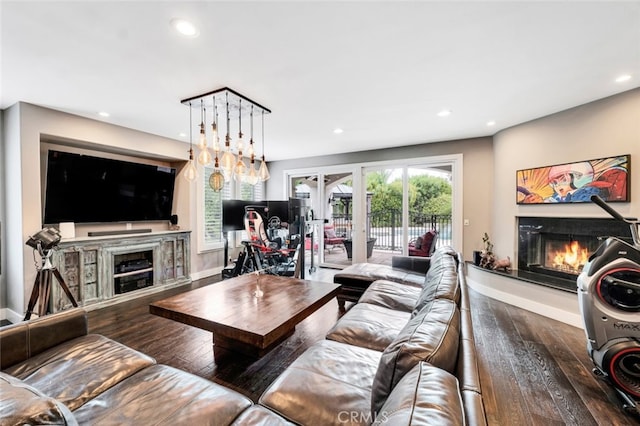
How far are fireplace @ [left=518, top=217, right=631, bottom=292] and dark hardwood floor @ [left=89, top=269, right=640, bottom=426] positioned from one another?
775 mm

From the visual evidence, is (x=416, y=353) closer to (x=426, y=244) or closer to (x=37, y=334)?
(x=37, y=334)

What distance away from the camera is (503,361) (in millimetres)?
2342

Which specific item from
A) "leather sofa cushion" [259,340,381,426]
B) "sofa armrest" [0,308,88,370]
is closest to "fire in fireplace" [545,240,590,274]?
"leather sofa cushion" [259,340,381,426]

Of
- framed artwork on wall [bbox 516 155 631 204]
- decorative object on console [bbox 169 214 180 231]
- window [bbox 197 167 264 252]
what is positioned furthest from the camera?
window [bbox 197 167 264 252]

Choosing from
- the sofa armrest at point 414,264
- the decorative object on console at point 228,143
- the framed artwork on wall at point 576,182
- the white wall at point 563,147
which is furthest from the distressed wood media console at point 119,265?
the framed artwork on wall at point 576,182

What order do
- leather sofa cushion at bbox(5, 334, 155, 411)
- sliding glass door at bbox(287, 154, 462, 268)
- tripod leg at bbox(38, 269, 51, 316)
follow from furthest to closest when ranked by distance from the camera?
sliding glass door at bbox(287, 154, 462, 268) → tripod leg at bbox(38, 269, 51, 316) → leather sofa cushion at bbox(5, 334, 155, 411)

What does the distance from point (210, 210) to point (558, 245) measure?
19.3 ft

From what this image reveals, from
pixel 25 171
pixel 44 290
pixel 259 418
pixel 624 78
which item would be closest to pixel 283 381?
pixel 259 418

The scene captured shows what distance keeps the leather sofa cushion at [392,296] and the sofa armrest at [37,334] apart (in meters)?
2.18

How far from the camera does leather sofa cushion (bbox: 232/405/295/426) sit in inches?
42.7

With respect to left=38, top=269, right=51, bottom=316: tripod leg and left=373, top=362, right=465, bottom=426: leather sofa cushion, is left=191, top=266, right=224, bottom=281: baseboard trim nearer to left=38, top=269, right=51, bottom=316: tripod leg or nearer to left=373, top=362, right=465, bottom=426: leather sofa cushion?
left=38, top=269, right=51, bottom=316: tripod leg

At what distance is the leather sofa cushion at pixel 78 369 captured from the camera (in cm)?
128

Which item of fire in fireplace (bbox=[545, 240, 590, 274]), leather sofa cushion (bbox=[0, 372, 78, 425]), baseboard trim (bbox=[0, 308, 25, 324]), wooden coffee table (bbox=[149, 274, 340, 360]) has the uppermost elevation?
leather sofa cushion (bbox=[0, 372, 78, 425])

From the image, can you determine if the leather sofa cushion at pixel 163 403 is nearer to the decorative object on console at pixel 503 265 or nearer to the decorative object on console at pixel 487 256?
the decorative object on console at pixel 503 265
